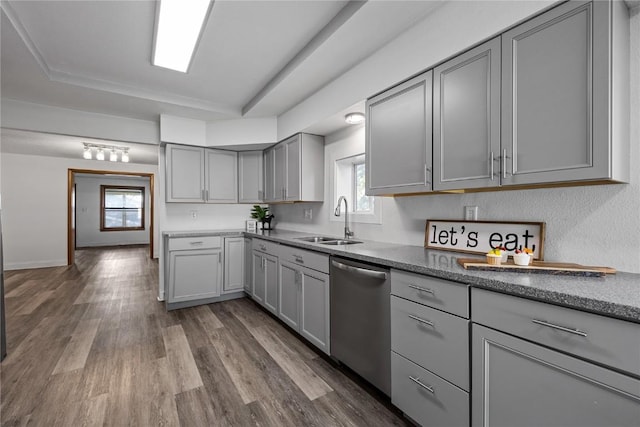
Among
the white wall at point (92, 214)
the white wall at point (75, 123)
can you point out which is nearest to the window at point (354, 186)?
the white wall at point (75, 123)

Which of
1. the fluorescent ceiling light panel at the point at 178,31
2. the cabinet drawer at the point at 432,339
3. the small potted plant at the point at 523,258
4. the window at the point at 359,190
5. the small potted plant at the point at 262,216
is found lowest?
the cabinet drawer at the point at 432,339

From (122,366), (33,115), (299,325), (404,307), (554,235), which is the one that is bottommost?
(122,366)

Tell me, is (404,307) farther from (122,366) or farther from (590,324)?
(122,366)

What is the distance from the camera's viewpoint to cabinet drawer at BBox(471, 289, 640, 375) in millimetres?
879

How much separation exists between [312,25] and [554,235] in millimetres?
2009

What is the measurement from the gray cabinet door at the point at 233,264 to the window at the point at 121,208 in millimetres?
7943

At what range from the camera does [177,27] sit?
2080 millimetres

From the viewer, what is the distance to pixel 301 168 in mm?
3293

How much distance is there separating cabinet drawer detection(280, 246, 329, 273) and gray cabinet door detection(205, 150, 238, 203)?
1670 millimetres

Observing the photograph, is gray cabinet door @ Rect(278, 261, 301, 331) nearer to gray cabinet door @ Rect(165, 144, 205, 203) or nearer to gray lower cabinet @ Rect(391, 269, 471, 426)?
gray lower cabinet @ Rect(391, 269, 471, 426)

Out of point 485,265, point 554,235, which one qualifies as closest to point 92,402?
point 485,265

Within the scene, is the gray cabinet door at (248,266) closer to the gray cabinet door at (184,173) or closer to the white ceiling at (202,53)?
the gray cabinet door at (184,173)

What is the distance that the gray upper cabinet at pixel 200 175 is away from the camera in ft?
12.3

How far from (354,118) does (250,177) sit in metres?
2.10
